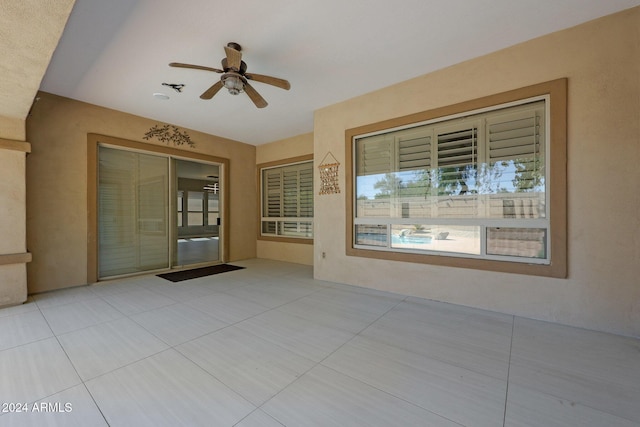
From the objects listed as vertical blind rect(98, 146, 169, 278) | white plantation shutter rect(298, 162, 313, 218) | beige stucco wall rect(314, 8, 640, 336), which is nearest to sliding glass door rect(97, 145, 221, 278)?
vertical blind rect(98, 146, 169, 278)

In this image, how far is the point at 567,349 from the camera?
2.09 m

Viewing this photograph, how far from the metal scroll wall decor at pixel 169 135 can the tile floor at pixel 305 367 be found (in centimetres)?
316

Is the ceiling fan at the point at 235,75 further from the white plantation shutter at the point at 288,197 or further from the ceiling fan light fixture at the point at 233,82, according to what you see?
the white plantation shutter at the point at 288,197

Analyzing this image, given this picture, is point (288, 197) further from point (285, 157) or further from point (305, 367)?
point (305, 367)

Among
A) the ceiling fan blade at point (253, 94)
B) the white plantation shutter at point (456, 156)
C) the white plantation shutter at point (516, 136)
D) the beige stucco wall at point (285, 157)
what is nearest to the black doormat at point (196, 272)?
the beige stucco wall at point (285, 157)

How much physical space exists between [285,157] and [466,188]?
417 cm

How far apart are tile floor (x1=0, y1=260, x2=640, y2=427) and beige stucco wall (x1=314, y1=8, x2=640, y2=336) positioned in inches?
9.9

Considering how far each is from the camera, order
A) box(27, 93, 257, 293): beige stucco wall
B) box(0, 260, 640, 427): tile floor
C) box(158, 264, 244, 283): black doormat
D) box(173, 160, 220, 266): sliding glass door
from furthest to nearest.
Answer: box(173, 160, 220, 266): sliding glass door
box(158, 264, 244, 283): black doormat
box(27, 93, 257, 293): beige stucco wall
box(0, 260, 640, 427): tile floor

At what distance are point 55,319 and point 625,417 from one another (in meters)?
4.80

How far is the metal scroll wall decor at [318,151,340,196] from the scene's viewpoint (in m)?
4.20

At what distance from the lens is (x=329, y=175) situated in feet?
14.0

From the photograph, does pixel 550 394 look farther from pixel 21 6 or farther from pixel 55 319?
pixel 55 319

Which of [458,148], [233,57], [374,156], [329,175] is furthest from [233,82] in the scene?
[458,148]

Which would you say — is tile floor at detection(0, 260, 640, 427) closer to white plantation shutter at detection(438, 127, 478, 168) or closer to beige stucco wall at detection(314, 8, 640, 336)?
beige stucco wall at detection(314, 8, 640, 336)
